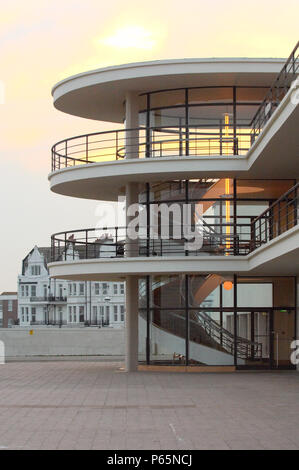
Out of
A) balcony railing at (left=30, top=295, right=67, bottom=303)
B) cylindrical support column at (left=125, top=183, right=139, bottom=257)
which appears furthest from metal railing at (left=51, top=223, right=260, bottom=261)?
balcony railing at (left=30, top=295, right=67, bottom=303)

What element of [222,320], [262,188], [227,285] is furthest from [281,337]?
[262,188]

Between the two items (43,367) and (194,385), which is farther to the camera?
(43,367)

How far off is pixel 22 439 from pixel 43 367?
17.4 m

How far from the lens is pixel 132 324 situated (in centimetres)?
2847

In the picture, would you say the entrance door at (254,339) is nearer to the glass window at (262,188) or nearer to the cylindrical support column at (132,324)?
the cylindrical support column at (132,324)

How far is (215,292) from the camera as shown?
2778 centimetres

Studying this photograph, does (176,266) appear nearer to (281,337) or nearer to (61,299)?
(281,337)

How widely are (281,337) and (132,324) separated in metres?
4.92

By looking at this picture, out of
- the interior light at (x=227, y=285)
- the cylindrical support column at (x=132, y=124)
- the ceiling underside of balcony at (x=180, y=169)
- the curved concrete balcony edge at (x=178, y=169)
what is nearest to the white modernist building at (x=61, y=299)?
the ceiling underside of balcony at (x=180, y=169)

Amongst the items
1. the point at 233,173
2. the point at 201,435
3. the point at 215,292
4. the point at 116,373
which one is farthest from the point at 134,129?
the point at 201,435

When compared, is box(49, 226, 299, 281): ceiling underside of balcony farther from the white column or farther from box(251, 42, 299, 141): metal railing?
box(251, 42, 299, 141): metal railing

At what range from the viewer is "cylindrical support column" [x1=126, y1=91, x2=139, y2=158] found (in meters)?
28.6

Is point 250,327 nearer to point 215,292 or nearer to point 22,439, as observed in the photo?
point 215,292

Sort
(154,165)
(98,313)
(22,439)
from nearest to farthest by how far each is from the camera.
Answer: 1. (22,439)
2. (154,165)
3. (98,313)
